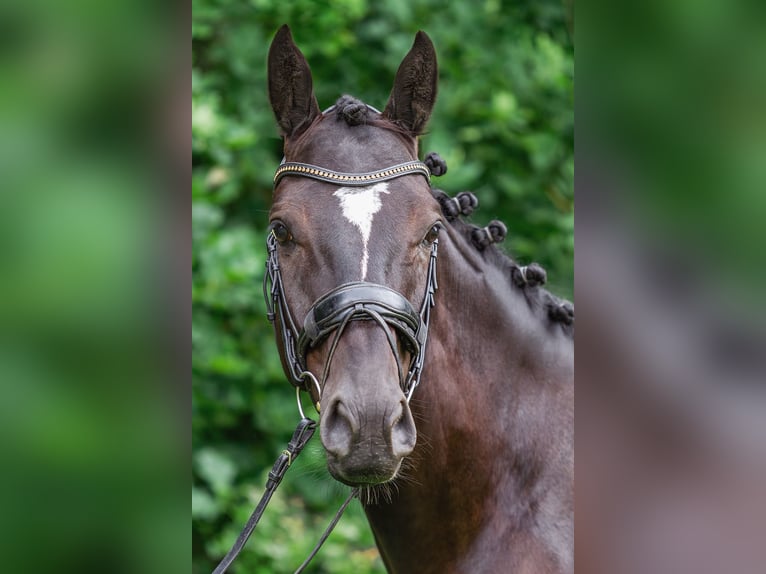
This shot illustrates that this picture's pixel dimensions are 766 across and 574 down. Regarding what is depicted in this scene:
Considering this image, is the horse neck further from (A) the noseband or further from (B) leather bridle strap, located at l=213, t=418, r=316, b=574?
(B) leather bridle strap, located at l=213, t=418, r=316, b=574

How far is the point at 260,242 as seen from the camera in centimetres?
455

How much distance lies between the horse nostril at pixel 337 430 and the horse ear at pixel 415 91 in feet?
3.01

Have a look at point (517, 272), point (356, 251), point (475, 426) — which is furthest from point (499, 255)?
point (356, 251)

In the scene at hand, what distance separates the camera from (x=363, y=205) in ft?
6.53

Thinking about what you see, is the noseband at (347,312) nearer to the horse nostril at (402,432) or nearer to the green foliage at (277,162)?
the horse nostril at (402,432)

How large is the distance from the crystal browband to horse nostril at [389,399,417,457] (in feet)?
1.94

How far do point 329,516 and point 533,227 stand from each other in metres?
2.21

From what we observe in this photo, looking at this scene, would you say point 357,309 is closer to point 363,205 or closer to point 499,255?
point 363,205

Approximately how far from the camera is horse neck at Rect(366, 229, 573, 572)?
2176mm

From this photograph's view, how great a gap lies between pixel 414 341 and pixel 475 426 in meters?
0.39
